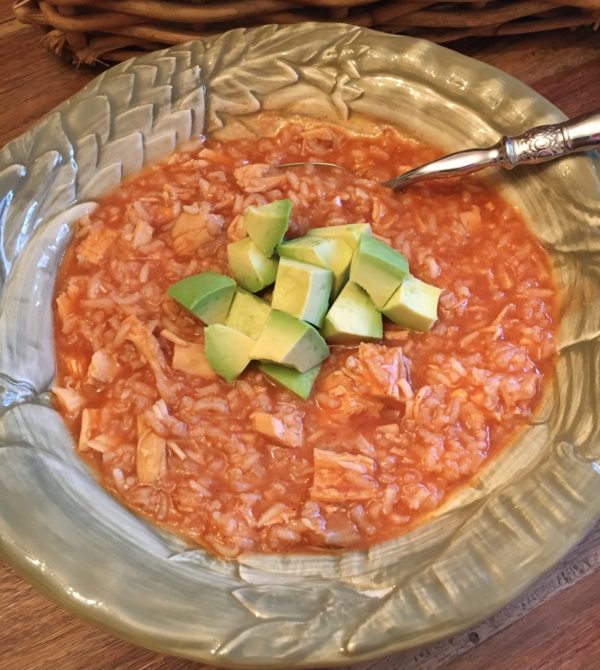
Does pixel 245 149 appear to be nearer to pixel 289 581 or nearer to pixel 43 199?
pixel 43 199

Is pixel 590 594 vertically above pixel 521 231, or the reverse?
pixel 521 231

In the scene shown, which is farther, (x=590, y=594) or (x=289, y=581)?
(x=590, y=594)

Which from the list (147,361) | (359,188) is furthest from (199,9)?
(147,361)

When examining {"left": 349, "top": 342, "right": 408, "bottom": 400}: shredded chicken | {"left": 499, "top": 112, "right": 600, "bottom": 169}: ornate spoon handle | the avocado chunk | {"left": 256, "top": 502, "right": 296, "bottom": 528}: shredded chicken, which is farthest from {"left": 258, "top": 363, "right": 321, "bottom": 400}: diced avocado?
{"left": 499, "top": 112, "right": 600, "bottom": 169}: ornate spoon handle

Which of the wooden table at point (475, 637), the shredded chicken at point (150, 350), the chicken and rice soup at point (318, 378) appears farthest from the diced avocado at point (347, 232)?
the wooden table at point (475, 637)

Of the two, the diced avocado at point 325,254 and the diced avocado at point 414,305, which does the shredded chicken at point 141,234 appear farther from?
the diced avocado at point 414,305

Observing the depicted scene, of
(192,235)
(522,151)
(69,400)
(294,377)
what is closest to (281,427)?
(294,377)
